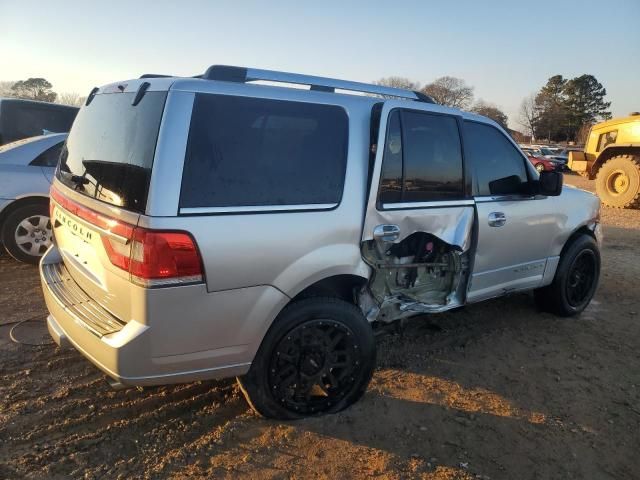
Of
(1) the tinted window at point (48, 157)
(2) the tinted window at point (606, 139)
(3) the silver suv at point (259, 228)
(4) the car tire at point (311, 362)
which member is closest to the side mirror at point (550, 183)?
(3) the silver suv at point (259, 228)

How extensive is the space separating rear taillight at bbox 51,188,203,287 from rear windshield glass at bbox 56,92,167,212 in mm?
132

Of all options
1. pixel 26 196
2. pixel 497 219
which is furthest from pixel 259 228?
pixel 26 196

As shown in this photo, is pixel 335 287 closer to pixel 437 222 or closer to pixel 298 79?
pixel 437 222

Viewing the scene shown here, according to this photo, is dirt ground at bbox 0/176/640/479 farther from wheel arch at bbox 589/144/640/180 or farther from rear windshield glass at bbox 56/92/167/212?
wheel arch at bbox 589/144/640/180

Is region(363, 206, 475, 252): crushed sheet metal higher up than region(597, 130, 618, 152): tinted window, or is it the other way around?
region(597, 130, 618, 152): tinted window

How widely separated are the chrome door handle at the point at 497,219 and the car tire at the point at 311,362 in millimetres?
1469

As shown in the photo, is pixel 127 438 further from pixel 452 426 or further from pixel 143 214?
pixel 452 426

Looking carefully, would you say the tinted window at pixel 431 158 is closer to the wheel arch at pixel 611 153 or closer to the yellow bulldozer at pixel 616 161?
the yellow bulldozer at pixel 616 161

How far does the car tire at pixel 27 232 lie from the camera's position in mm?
5297

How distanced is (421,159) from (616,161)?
13.3 m

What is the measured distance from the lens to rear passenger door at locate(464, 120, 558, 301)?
3.79m

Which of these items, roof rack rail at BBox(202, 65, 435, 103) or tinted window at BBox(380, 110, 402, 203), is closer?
roof rack rail at BBox(202, 65, 435, 103)

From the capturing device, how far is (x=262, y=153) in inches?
102

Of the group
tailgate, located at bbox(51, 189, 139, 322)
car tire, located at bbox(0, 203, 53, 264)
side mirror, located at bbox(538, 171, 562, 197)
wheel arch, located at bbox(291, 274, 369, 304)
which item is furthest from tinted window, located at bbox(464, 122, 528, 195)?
car tire, located at bbox(0, 203, 53, 264)
